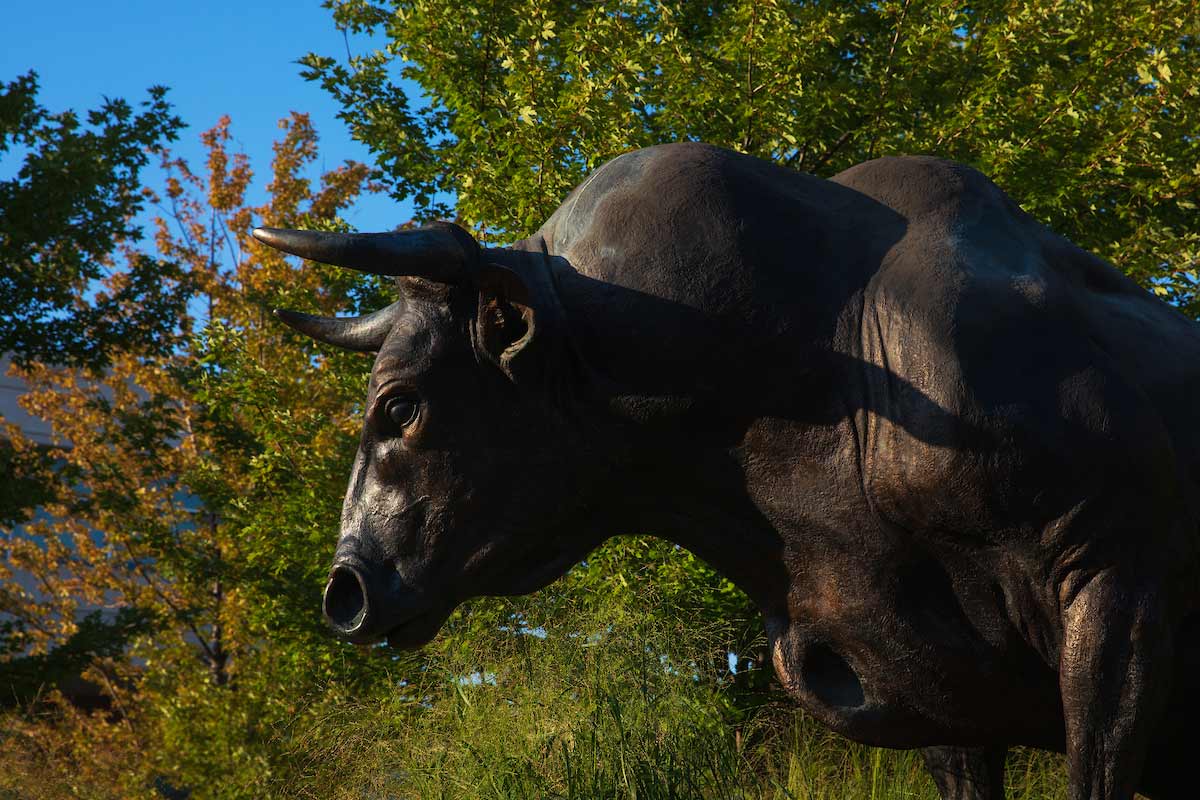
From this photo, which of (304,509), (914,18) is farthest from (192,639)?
(914,18)

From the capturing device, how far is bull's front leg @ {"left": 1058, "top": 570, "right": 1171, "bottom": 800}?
101 inches

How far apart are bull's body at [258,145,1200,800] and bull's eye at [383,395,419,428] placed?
0.14 m

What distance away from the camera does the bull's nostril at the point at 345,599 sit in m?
2.82

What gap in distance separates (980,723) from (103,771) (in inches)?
546

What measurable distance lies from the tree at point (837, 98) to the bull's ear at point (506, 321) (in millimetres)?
6041

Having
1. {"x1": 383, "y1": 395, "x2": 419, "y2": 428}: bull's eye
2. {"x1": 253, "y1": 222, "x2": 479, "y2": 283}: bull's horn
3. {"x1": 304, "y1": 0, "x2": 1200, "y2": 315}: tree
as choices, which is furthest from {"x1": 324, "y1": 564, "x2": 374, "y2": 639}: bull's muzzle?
{"x1": 304, "y1": 0, "x2": 1200, "y2": 315}: tree

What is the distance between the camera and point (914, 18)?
991 centimetres

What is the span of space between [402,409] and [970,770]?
169 centimetres

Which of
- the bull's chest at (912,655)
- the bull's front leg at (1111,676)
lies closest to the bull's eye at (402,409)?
the bull's chest at (912,655)

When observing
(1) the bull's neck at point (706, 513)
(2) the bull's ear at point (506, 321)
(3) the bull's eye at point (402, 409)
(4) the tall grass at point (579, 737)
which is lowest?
(4) the tall grass at point (579, 737)

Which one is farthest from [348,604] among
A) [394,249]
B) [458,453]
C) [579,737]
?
[579,737]

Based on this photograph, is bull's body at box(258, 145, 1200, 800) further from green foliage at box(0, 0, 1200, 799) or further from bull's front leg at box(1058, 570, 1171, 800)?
green foliage at box(0, 0, 1200, 799)

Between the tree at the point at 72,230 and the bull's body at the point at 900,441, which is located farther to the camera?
the tree at the point at 72,230

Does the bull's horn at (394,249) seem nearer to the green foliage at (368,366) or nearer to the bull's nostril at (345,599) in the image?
the bull's nostril at (345,599)
